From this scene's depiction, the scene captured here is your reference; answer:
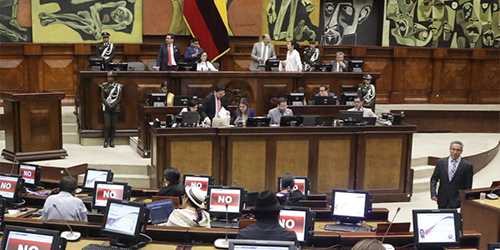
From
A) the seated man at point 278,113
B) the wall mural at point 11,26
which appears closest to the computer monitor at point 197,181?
the seated man at point 278,113

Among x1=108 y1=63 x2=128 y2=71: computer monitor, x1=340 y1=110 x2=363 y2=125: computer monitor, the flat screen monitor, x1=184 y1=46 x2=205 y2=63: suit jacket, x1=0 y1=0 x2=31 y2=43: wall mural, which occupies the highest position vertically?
x1=0 y1=0 x2=31 y2=43: wall mural

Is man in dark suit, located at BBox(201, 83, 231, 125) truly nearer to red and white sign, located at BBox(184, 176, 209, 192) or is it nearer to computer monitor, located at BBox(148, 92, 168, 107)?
computer monitor, located at BBox(148, 92, 168, 107)

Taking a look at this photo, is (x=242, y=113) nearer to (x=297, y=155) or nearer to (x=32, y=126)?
(x=297, y=155)

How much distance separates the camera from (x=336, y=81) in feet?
43.5

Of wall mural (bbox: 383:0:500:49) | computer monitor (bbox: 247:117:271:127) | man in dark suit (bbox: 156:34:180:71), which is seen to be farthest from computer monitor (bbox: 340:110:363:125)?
wall mural (bbox: 383:0:500:49)

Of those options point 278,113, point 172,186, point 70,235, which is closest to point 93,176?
point 172,186

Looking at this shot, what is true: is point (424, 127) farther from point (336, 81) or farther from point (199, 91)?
point (199, 91)

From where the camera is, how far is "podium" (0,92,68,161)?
1078 cm

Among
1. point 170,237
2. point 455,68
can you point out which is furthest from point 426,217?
point 455,68

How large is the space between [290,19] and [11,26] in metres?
6.83

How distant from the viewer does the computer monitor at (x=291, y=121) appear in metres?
10.2

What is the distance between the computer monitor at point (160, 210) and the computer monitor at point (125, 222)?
86 cm

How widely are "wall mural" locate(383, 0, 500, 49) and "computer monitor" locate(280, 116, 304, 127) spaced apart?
7.72 m

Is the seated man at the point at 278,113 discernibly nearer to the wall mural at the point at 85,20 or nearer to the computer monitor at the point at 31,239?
the wall mural at the point at 85,20
